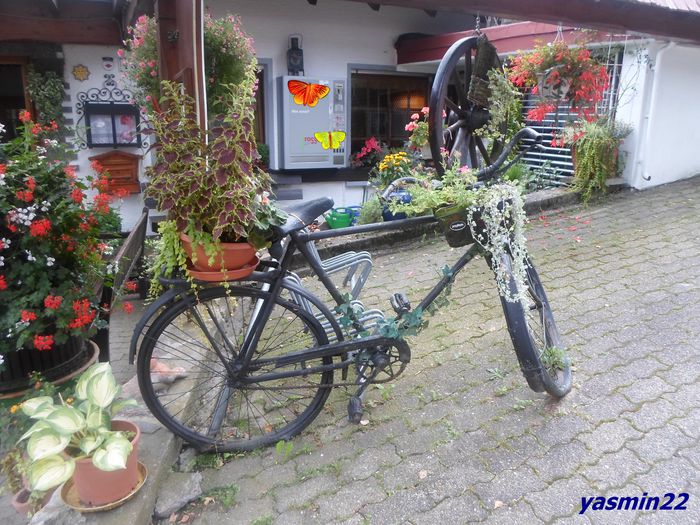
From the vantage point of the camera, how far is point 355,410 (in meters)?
2.64

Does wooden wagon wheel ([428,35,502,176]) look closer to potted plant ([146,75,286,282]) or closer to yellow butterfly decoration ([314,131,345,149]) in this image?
potted plant ([146,75,286,282])

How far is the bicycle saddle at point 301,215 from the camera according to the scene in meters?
2.28

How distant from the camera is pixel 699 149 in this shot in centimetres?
788

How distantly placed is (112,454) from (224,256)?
32.4 inches

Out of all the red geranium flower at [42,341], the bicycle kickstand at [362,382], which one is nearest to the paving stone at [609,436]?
the bicycle kickstand at [362,382]

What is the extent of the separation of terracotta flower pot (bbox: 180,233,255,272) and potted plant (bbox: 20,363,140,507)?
0.54 meters

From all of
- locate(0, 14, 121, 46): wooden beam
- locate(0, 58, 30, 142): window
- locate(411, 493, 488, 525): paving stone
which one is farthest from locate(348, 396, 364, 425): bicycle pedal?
locate(0, 58, 30, 142): window

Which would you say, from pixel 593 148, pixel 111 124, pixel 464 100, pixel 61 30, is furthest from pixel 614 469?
pixel 61 30

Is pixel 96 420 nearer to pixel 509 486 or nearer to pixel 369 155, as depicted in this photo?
pixel 509 486

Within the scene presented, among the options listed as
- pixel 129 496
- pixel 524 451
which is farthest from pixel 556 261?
pixel 129 496

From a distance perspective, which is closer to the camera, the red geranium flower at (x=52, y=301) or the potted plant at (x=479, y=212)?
the red geranium flower at (x=52, y=301)

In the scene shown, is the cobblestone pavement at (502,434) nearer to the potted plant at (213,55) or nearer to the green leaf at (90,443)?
the green leaf at (90,443)

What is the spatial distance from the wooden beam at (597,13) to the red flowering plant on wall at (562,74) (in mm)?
784

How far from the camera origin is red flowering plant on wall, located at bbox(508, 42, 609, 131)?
5.82m
